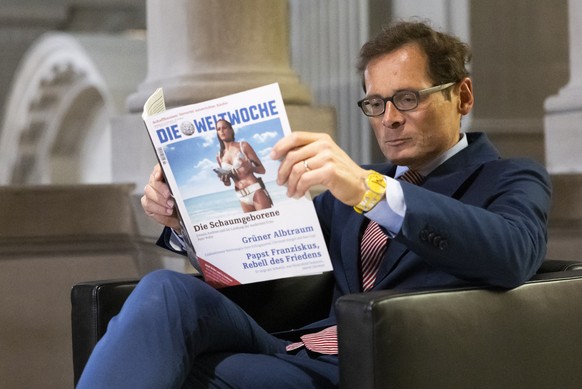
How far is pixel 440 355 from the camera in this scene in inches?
82.0

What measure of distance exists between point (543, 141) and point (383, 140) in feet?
8.50

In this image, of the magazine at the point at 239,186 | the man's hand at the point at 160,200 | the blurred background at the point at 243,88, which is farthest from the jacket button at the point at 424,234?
the blurred background at the point at 243,88

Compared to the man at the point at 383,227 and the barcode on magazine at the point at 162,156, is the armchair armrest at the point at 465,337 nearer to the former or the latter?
the man at the point at 383,227

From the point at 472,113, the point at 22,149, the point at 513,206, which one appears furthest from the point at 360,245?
the point at 22,149

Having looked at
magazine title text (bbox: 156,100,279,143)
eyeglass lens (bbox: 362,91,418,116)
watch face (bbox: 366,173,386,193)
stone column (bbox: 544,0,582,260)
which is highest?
magazine title text (bbox: 156,100,279,143)

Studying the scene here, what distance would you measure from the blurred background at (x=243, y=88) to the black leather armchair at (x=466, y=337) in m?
1.05

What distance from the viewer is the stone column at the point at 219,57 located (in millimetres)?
3846

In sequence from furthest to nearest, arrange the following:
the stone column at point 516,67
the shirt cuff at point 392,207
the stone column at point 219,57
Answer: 1. the stone column at point 516,67
2. the stone column at point 219,57
3. the shirt cuff at point 392,207

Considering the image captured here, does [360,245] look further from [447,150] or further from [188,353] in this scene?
[188,353]

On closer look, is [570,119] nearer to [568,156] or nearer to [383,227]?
[568,156]

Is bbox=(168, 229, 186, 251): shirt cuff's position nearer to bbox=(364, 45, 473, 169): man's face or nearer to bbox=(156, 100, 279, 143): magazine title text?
bbox=(156, 100, 279, 143): magazine title text

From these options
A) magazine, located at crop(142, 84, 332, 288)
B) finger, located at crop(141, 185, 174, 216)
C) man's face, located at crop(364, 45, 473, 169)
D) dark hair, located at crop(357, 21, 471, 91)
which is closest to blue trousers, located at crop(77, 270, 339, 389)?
magazine, located at crop(142, 84, 332, 288)

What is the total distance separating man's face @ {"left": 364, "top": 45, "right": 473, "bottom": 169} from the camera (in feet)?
8.38

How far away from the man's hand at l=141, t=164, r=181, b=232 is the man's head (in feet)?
1.80
